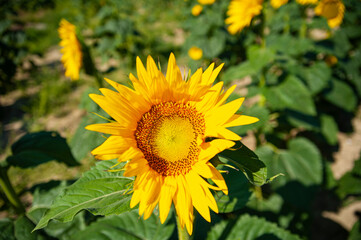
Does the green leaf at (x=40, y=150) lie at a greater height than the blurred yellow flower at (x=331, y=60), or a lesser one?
lesser

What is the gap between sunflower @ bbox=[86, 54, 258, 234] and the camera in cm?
98

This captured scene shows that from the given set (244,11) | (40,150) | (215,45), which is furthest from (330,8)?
(40,150)

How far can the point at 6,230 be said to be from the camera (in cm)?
156

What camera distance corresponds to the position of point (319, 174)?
252cm

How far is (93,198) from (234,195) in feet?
2.29

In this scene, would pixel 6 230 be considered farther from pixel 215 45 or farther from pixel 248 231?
pixel 215 45

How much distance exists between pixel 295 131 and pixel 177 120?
9.64ft

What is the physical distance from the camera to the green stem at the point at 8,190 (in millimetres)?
1676

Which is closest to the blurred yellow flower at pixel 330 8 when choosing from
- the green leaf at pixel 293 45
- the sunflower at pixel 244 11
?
the green leaf at pixel 293 45

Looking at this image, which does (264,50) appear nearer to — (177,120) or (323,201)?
(177,120)

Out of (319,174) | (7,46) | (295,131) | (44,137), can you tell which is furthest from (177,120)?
(7,46)

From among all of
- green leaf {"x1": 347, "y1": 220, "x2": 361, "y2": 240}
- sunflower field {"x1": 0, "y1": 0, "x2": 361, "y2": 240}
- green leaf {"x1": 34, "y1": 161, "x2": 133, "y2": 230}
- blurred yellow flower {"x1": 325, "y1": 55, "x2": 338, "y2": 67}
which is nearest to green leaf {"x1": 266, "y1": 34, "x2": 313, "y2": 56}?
sunflower field {"x1": 0, "y1": 0, "x2": 361, "y2": 240}

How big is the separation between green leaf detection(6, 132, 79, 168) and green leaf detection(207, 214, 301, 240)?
112 cm

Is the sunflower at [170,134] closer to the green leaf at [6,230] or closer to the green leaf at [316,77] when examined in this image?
the green leaf at [6,230]
